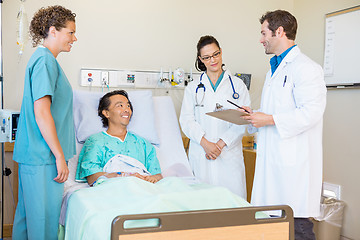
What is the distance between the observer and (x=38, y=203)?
74.3 inches

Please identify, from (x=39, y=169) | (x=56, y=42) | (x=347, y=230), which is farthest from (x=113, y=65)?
(x=347, y=230)

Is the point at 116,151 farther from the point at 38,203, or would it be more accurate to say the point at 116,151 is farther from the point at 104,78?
the point at 104,78

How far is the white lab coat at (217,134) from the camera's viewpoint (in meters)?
2.68

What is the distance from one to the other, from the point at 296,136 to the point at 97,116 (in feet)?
4.37

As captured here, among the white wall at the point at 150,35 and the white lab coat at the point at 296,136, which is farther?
the white wall at the point at 150,35

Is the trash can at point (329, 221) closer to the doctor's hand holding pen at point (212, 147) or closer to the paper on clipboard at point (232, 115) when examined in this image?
the doctor's hand holding pen at point (212, 147)

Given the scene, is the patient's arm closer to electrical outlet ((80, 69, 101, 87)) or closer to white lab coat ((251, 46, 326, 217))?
white lab coat ((251, 46, 326, 217))

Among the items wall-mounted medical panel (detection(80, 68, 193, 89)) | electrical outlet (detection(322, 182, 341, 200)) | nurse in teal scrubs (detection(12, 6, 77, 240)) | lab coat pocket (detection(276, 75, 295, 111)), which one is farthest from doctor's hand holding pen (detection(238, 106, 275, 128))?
electrical outlet (detection(322, 182, 341, 200))

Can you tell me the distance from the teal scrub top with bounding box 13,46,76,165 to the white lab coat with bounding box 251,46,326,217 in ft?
3.71

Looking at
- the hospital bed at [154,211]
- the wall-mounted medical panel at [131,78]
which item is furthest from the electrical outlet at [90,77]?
the hospital bed at [154,211]

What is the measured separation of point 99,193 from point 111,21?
1722mm

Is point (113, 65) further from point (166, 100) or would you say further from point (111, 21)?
point (166, 100)

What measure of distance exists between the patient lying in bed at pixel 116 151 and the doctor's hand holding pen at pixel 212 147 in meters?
0.37

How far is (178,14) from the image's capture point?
11.0 feet
